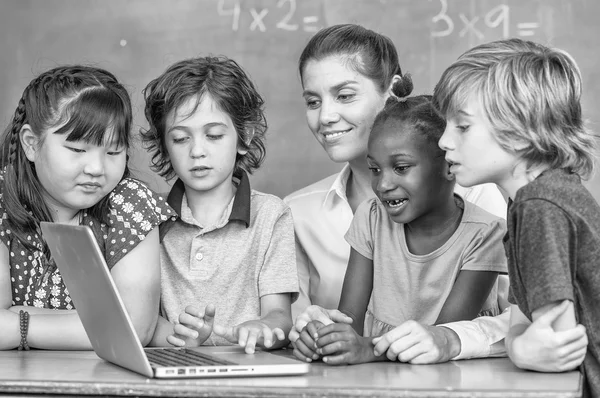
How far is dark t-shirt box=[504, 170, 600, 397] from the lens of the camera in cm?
130

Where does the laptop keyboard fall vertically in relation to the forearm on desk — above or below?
above

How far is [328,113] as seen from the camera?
84.7 inches

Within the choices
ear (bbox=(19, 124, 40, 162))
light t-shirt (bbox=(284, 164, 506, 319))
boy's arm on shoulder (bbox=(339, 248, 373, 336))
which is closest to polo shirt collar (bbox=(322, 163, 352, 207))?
light t-shirt (bbox=(284, 164, 506, 319))

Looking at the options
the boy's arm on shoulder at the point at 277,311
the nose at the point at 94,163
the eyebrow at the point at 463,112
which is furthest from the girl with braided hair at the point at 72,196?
the eyebrow at the point at 463,112

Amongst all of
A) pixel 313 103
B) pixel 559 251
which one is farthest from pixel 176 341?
pixel 313 103

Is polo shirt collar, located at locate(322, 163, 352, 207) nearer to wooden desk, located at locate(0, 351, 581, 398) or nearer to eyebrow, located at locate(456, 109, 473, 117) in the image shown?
eyebrow, located at locate(456, 109, 473, 117)

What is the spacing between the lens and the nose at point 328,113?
2150mm

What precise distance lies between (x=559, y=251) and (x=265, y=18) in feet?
5.61

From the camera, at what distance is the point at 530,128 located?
1456 millimetres

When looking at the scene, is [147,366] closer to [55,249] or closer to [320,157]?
[55,249]

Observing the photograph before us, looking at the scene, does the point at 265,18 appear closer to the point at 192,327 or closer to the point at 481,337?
the point at 192,327

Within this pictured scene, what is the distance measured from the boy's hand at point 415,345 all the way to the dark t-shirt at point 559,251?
5.4 inches

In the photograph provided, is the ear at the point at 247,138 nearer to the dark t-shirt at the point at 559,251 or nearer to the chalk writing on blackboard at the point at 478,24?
the dark t-shirt at the point at 559,251

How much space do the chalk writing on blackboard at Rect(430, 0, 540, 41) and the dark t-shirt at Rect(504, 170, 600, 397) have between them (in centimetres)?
135
